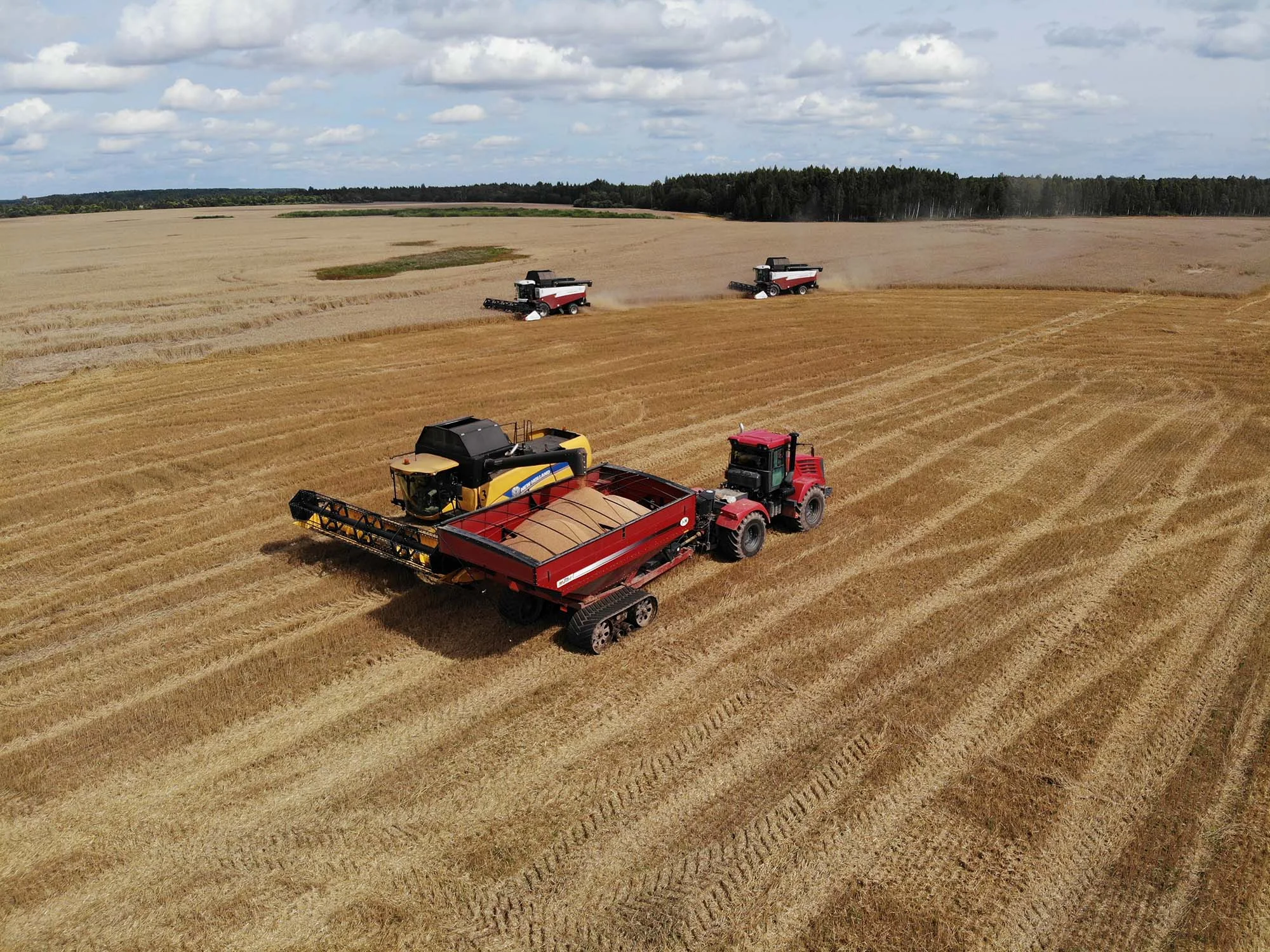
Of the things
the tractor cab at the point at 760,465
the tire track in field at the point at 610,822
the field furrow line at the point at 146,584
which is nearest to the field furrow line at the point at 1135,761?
the tire track in field at the point at 610,822

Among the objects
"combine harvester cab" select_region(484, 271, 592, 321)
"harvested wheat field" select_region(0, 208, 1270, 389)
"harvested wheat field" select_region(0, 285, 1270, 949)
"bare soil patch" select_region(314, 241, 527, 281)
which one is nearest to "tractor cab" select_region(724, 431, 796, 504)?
"harvested wheat field" select_region(0, 285, 1270, 949)

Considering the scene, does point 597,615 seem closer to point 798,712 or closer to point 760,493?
point 798,712

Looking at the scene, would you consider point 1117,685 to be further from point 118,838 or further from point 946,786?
point 118,838

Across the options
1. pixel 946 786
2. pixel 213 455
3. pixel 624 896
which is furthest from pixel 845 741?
pixel 213 455

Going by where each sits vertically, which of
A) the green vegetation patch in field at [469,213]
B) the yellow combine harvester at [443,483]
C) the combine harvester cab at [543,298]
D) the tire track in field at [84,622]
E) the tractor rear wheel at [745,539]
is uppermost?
the green vegetation patch in field at [469,213]

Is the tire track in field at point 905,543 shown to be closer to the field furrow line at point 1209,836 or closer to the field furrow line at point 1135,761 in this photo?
the field furrow line at point 1135,761

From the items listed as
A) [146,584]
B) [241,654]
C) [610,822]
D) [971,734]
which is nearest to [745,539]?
[971,734]

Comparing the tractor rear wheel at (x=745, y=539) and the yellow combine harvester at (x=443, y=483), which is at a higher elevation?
the yellow combine harvester at (x=443, y=483)
